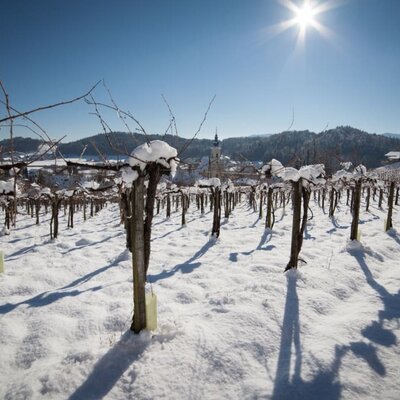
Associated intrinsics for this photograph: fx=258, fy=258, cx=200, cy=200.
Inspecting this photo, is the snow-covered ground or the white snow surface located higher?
the white snow surface

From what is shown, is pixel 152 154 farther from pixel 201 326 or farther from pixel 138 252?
pixel 201 326

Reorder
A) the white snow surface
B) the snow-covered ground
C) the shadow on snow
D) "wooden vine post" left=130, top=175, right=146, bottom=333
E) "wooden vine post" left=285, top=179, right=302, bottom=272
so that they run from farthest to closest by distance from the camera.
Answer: the shadow on snow, "wooden vine post" left=285, top=179, right=302, bottom=272, "wooden vine post" left=130, top=175, right=146, bottom=333, the white snow surface, the snow-covered ground

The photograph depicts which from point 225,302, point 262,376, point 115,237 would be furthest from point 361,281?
point 115,237

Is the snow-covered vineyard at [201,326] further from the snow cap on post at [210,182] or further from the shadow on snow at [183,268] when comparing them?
the snow cap on post at [210,182]

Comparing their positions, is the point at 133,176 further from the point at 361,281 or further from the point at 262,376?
the point at 361,281

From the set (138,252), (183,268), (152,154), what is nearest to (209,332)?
(138,252)

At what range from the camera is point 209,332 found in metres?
4.06

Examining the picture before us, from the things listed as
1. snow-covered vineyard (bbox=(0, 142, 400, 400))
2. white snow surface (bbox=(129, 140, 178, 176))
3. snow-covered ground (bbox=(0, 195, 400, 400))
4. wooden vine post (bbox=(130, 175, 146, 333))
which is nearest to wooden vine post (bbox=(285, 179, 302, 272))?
snow-covered vineyard (bbox=(0, 142, 400, 400))

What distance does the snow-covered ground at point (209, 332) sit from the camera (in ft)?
9.89

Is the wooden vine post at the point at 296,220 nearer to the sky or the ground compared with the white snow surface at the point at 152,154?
nearer to the ground

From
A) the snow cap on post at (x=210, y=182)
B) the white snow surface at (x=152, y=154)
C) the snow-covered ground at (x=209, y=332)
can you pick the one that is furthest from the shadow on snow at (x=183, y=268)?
the white snow surface at (x=152, y=154)

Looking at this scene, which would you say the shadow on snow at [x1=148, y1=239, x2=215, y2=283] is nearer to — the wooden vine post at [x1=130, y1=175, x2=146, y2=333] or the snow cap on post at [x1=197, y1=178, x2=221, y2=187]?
the wooden vine post at [x1=130, y1=175, x2=146, y2=333]

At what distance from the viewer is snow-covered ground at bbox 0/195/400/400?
3.02 metres

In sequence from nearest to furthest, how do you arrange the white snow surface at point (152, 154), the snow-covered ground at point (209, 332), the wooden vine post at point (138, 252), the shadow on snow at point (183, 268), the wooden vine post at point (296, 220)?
the snow-covered ground at point (209, 332) < the white snow surface at point (152, 154) < the wooden vine post at point (138, 252) < the wooden vine post at point (296, 220) < the shadow on snow at point (183, 268)
